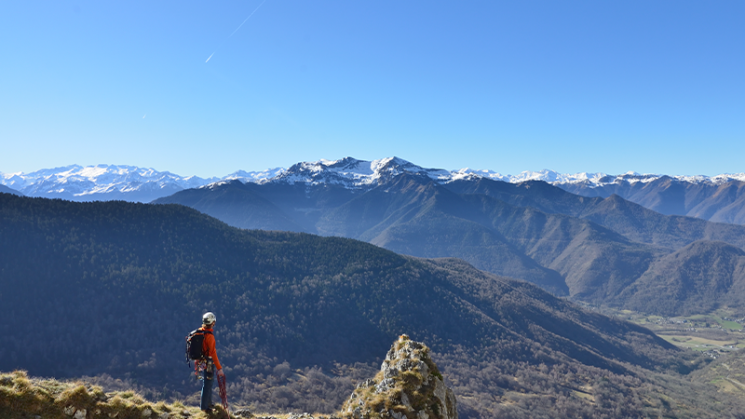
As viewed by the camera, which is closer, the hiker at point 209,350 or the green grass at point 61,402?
the green grass at point 61,402

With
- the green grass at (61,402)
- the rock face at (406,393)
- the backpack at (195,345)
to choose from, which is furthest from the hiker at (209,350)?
the rock face at (406,393)

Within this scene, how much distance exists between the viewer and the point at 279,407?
16450 cm

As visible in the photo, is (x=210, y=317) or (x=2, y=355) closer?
(x=210, y=317)

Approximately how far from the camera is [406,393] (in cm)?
3350

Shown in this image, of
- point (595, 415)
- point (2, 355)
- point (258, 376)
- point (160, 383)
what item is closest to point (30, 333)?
point (2, 355)

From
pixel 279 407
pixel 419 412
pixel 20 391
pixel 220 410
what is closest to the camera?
pixel 20 391

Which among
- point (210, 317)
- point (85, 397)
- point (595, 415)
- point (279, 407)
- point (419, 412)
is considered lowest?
point (595, 415)

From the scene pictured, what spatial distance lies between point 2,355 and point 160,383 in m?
76.5

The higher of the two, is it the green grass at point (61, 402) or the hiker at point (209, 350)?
the hiker at point (209, 350)

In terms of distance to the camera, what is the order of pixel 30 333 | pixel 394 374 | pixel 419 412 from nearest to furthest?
pixel 419 412 < pixel 394 374 < pixel 30 333

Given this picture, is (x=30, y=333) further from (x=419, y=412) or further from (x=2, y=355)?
(x=419, y=412)

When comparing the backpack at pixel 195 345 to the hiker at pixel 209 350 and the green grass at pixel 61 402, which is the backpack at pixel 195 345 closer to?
the hiker at pixel 209 350

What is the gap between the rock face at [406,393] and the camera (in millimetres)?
31266

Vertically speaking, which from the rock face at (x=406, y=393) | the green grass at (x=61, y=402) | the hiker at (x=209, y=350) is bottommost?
the rock face at (x=406, y=393)
